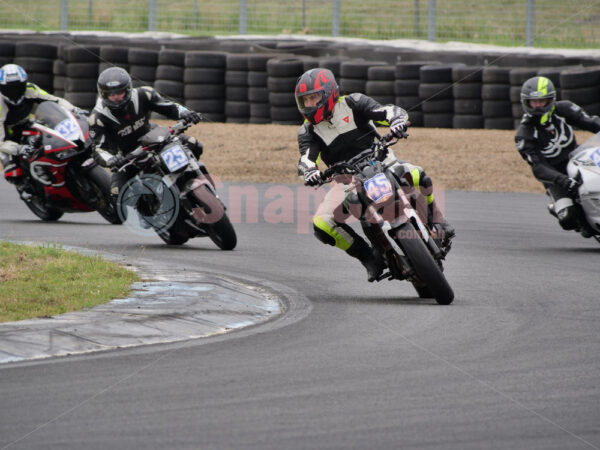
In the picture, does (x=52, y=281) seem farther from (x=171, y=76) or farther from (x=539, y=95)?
(x=171, y=76)

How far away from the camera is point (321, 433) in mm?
4371

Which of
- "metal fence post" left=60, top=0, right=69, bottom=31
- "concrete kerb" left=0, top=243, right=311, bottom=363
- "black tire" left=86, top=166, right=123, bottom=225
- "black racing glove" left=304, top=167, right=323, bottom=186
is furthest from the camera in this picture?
"metal fence post" left=60, top=0, right=69, bottom=31

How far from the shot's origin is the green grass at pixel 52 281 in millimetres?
6910

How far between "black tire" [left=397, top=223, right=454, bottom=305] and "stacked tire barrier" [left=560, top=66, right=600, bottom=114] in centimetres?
1153

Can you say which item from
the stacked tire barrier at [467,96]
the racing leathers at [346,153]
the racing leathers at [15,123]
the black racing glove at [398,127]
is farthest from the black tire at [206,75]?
the black racing glove at [398,127]

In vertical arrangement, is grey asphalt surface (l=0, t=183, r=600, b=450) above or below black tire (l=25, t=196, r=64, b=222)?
above

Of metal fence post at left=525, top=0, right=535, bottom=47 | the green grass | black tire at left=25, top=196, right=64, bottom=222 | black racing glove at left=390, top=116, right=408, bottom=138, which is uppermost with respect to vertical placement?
metal fence post at left=525, top=0, right=535, bottom=47

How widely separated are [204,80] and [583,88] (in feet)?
23.9

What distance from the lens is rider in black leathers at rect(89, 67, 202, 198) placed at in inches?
423

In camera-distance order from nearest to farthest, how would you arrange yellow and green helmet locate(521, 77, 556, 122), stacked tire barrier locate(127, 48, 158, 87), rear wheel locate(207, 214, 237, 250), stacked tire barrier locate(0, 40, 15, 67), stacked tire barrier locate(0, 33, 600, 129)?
rear wheel locate(207, 214, 237, 250), yellow and green helmet locate(521, 77, 556, 122), stacked tire barrier locate(0, 33, 600, 129), stacked tire barrier locate(127, 48, 158, 87), stacked tire barrier locate(0, 40, 15, 67)

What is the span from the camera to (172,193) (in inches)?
409

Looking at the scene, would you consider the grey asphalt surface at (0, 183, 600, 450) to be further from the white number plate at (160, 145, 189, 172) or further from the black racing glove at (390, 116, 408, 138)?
the white number plate at (160, 145, 189, 172)

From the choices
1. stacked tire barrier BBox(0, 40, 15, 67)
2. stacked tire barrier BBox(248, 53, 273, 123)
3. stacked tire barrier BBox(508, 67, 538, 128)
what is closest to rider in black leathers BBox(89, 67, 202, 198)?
stacked tire barrier BBox(508, 67, 538, 128)

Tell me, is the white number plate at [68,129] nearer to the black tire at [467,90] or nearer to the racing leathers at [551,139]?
the racing leathers at [551,139]
